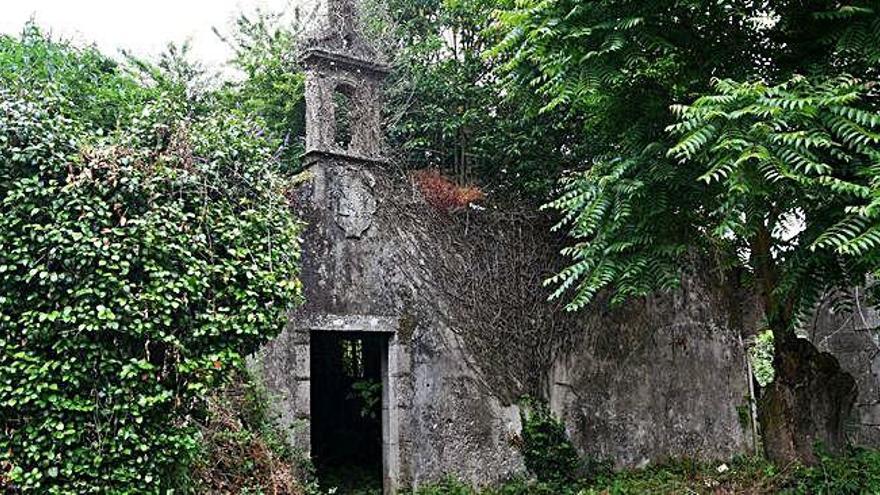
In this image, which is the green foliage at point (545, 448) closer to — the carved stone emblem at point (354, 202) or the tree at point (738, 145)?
the carved stone emblem at point (354, 202)

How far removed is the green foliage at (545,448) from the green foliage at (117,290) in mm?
3889

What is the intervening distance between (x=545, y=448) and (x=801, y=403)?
320 centimetres

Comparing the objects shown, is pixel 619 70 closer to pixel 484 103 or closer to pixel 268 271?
pixel 268 271

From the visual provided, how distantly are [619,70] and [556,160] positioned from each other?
12.4 ft

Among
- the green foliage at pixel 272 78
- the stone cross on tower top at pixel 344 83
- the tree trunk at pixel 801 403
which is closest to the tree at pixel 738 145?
the tree trunk at pixel 801 403

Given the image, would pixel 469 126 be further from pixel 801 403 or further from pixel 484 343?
pixel 801 403

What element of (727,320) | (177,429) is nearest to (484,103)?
(727,320)

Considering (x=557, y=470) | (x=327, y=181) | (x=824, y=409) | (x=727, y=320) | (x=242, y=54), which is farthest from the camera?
(x=242, y=54)

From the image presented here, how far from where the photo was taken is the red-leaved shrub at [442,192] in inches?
327

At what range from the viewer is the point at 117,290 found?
4531 millimetres

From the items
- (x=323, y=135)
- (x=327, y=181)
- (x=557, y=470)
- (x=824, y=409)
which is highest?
(x=323, y=135)

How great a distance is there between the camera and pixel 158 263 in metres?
4.76

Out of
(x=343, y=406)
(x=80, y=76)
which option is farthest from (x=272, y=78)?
(x=343, y=406)

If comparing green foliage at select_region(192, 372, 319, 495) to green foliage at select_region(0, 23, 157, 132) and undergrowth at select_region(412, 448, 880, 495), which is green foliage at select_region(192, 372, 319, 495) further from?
green foliage at select_region(0, 23, 157, 132)
